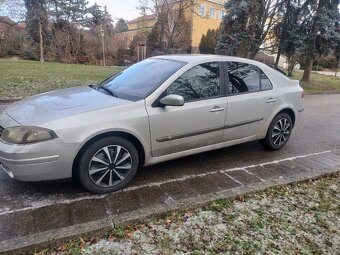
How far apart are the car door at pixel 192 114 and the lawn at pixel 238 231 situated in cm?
98

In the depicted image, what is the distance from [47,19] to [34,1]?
1996mm

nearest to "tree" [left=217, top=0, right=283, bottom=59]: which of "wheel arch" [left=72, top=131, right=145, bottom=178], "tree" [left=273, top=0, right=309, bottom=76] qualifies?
"tree" [left=273, top=0, right=309, bottom=76]

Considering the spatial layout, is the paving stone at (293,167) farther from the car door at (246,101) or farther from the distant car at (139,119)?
the car door at (246,101)

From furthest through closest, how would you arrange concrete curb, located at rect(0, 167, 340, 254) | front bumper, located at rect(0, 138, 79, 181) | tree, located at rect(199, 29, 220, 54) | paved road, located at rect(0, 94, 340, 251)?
tree, located at rect(199, 29, 220, 54)
paved road, located at rect(0, 94, 340, 251)
front bumper, located at rect(0, 138, 79, 181)
concrete curb, located at rect(0, 167, 340, 254)

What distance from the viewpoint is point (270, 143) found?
4.97 m

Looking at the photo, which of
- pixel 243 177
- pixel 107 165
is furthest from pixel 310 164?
pixel 107 165

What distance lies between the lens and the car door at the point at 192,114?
11.8ft

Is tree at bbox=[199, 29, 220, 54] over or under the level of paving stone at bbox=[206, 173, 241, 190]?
over

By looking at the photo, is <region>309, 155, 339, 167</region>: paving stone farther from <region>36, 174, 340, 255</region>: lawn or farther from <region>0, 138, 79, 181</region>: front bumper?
<region>0, 138, 79, 181</region>: front bumper

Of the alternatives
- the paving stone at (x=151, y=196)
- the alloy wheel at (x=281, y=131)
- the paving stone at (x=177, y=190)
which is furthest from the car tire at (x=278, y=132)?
the paving stone at (x=151, y=196)

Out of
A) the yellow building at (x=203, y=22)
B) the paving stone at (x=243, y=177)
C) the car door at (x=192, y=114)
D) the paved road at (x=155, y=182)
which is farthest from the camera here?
the yellow building at (x=203, y=22)

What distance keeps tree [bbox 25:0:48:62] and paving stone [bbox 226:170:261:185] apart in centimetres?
2975

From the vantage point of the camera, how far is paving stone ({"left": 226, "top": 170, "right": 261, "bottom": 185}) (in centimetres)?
393

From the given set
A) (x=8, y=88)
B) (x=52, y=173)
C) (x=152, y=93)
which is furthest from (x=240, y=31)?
(x=52, y=173)
